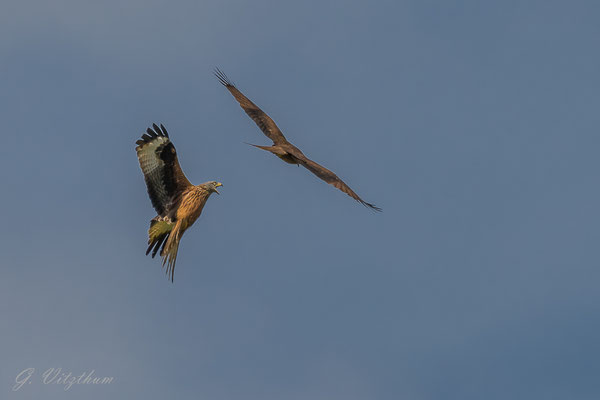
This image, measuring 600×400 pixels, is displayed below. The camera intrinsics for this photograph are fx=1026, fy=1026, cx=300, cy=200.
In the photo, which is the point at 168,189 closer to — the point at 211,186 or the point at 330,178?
the point at 211,186

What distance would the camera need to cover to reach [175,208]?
23.2 metres

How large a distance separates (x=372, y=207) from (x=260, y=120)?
27.4ft

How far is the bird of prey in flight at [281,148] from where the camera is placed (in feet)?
76.0

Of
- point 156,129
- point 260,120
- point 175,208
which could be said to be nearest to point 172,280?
point 175,208

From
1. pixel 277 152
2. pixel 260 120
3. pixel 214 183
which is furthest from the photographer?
pixel 260 120

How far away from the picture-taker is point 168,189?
2338cm

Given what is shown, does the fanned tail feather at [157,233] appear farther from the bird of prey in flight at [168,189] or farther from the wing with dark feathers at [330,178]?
the wing with dark feathers at [330,178]

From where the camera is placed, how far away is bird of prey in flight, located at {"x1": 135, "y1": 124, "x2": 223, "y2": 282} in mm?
22875

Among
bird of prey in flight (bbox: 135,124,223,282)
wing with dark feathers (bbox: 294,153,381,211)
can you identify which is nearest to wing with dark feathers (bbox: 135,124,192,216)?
bird of prey in flight (bbox: 135,124,223,282)

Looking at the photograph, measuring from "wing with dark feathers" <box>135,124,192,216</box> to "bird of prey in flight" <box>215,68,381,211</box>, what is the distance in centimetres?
234

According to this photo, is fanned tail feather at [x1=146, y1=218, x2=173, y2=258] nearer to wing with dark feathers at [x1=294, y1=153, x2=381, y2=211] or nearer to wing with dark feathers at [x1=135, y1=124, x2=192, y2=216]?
wing with dark feathers at [x1=135, y1=124, x2=192, y2=216]

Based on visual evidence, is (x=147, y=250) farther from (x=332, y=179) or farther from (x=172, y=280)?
(x=332, y=179)

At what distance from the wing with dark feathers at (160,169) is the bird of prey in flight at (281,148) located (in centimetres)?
234

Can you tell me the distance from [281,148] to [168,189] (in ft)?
11.8
